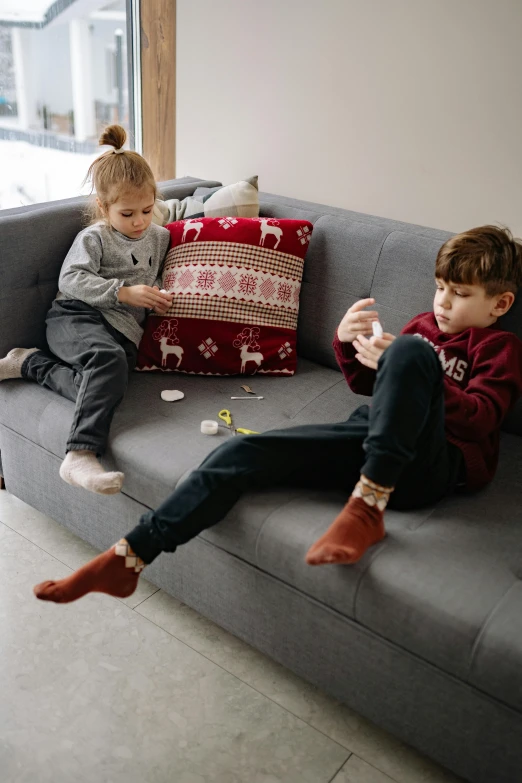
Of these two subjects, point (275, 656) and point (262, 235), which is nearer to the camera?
point (275, 656)

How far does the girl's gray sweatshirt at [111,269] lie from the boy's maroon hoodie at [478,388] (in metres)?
0.83

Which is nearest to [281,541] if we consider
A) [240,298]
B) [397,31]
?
[240,298]

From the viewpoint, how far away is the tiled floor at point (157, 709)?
4.62 ft

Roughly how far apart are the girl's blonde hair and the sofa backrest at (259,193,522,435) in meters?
0.51

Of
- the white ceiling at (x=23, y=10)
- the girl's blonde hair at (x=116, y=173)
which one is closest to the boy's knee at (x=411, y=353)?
the girl's blonde hair at (x=116, y=173)

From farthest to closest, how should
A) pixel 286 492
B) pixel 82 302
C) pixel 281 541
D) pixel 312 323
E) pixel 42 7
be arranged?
pixel 42 7, pixel 312 323, pixel 82 302, pixel 286 492, pixel 281 541

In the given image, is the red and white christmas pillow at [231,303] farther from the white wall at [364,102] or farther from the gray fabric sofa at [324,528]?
the white wall at [364,102]

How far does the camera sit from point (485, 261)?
163cm

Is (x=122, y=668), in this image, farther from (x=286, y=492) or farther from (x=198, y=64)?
(x=198, y=64)

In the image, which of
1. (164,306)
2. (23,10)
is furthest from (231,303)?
(23,10)

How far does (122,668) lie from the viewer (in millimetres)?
1614

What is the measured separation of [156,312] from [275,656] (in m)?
0.99

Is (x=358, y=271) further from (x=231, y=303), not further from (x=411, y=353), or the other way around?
(x=411, y=353)

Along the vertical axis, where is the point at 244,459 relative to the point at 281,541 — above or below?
above
